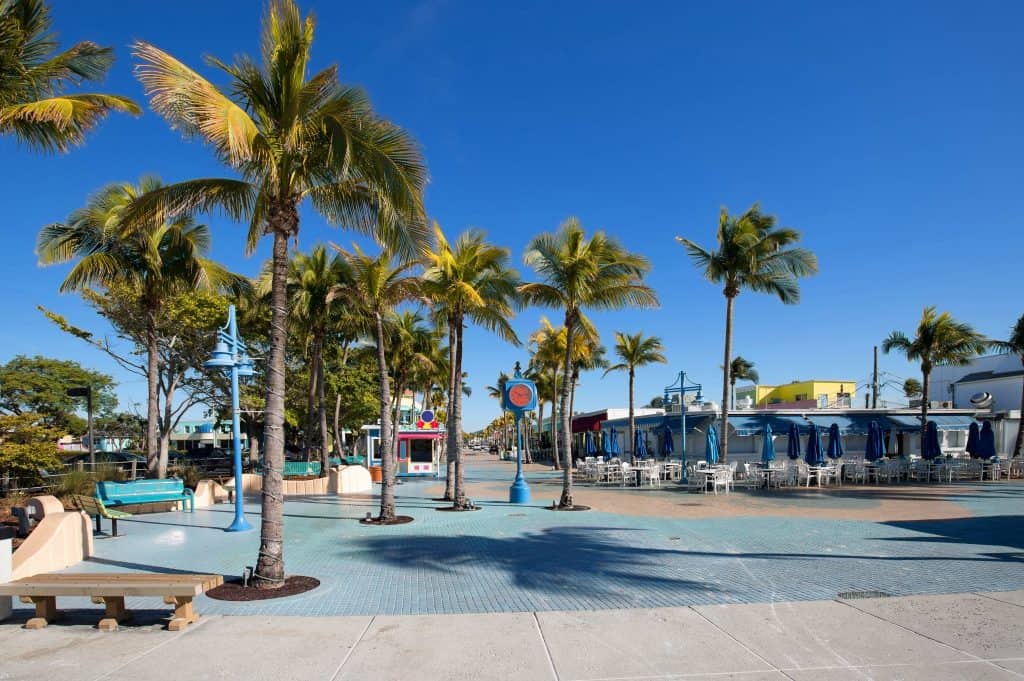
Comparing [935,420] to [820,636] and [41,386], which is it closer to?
[820,636]

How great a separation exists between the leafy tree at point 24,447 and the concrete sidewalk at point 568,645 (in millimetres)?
8322

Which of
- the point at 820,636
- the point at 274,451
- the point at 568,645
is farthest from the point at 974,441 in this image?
the point at 274,451

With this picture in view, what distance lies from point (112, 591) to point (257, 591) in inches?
66.4

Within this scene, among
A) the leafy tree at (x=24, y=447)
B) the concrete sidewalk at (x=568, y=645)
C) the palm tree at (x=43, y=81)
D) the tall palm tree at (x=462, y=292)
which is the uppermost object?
the palm tree at (x=43, y=81)

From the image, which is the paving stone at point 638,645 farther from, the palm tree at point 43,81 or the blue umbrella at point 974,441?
the blue umbrella at point 974,441

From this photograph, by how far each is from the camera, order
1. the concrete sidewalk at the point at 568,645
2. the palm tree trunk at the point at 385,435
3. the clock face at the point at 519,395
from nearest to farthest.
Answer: the concrete sidewalk at the point at 568,645 < the palm tree trunk at the point at 385,435 < the clock face at the point at 519,395

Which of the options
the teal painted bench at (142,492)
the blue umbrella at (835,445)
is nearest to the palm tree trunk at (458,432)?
the teal painted bench at (142,492)

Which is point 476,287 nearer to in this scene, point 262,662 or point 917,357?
point 262,662

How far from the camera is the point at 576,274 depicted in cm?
1519

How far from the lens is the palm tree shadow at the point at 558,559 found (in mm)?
7613

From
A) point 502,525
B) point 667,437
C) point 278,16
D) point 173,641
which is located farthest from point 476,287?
point 667,437

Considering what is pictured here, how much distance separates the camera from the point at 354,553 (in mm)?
10062

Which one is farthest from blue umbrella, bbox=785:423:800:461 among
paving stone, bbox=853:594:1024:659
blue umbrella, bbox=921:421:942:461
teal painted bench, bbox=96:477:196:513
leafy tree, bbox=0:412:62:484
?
leafy tree, bbox=0:412:62:484

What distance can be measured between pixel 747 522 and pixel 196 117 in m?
11.9
